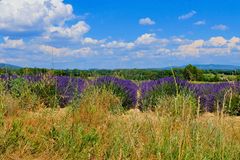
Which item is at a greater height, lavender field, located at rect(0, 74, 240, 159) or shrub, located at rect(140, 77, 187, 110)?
shrub, located at rect(140, 77, 187, 110)

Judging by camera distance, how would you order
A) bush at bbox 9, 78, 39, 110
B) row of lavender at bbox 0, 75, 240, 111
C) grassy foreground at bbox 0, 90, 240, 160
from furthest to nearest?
row of lavender at bbox 0, 75, 240, 111
bush at bbox 9, 78, 39, 110
grassy foreground at bbox 0, 90, 240, 160

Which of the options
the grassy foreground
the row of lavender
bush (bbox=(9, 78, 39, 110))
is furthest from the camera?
the row of lavender

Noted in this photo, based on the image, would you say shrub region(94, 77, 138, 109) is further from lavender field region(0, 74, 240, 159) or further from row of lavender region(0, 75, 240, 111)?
lavender field region(0, 74, 240, 159)

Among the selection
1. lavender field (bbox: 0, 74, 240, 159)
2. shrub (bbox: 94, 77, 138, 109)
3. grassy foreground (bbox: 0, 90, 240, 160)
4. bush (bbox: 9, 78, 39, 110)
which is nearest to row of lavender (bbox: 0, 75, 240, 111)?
shrub (bbox: 94, 77, 138, 109)

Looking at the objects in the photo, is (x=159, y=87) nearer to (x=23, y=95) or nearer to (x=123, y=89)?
(x=123, y=89)

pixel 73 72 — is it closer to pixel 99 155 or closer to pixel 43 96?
pixel 43 96

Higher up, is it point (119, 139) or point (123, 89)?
point (123, 89)

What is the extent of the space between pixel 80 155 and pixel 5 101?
9.33 ft

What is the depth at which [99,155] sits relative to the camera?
4930 millimetres

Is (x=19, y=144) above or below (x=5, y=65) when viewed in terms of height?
below

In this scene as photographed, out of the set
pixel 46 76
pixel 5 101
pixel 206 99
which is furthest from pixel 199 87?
pixel 5 101

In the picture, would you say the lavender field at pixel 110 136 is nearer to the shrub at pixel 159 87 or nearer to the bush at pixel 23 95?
the bush at pixel 23 95

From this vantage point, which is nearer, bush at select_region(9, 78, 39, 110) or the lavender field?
the lavender field

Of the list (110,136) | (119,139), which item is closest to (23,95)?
(110,136)
